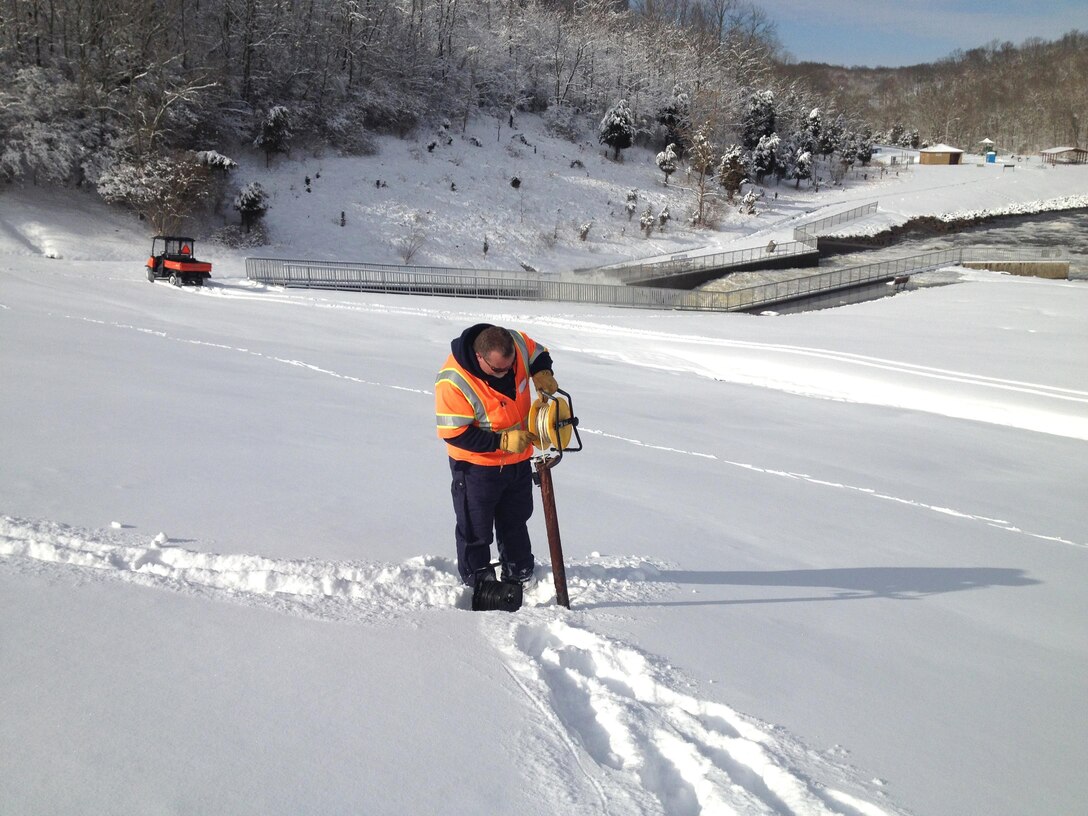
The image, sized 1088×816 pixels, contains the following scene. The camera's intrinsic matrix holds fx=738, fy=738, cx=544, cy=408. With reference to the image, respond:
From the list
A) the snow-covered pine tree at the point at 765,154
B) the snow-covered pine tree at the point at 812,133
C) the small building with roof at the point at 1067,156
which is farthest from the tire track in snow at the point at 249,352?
the small building with roof at the point at 1067,156

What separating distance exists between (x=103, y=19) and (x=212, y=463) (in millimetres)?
41683

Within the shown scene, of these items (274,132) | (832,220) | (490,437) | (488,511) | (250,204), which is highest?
(274,132)

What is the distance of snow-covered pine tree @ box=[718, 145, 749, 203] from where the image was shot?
57.0 m

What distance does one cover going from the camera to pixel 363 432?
25.8 feet

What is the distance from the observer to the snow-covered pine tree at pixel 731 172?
187 feet

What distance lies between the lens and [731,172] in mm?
57125

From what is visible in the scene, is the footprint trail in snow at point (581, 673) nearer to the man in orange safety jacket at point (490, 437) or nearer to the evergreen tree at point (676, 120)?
the man in orange safety jacket at point (490, 437)

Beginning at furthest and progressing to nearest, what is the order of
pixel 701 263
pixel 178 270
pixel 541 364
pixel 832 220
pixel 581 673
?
1. pixel 832 220
2. pixel 701 263
3. pixel 178 270
4. pixel 541 364
5. pixel 581 673

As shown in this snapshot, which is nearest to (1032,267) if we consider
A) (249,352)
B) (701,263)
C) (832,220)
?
(701,263)

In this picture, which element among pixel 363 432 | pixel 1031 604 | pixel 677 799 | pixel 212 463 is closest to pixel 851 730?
pixel 677 799

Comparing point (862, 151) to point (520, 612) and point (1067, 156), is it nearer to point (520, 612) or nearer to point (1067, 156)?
point (1067, 156)

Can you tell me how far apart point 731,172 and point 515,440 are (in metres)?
58.2

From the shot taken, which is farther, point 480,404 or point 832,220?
point 832,220

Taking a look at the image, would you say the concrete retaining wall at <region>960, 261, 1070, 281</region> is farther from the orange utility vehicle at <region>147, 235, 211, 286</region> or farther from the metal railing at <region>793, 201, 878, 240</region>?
the orange utility vehicle at <region>147, 235, 211, 286</region>
